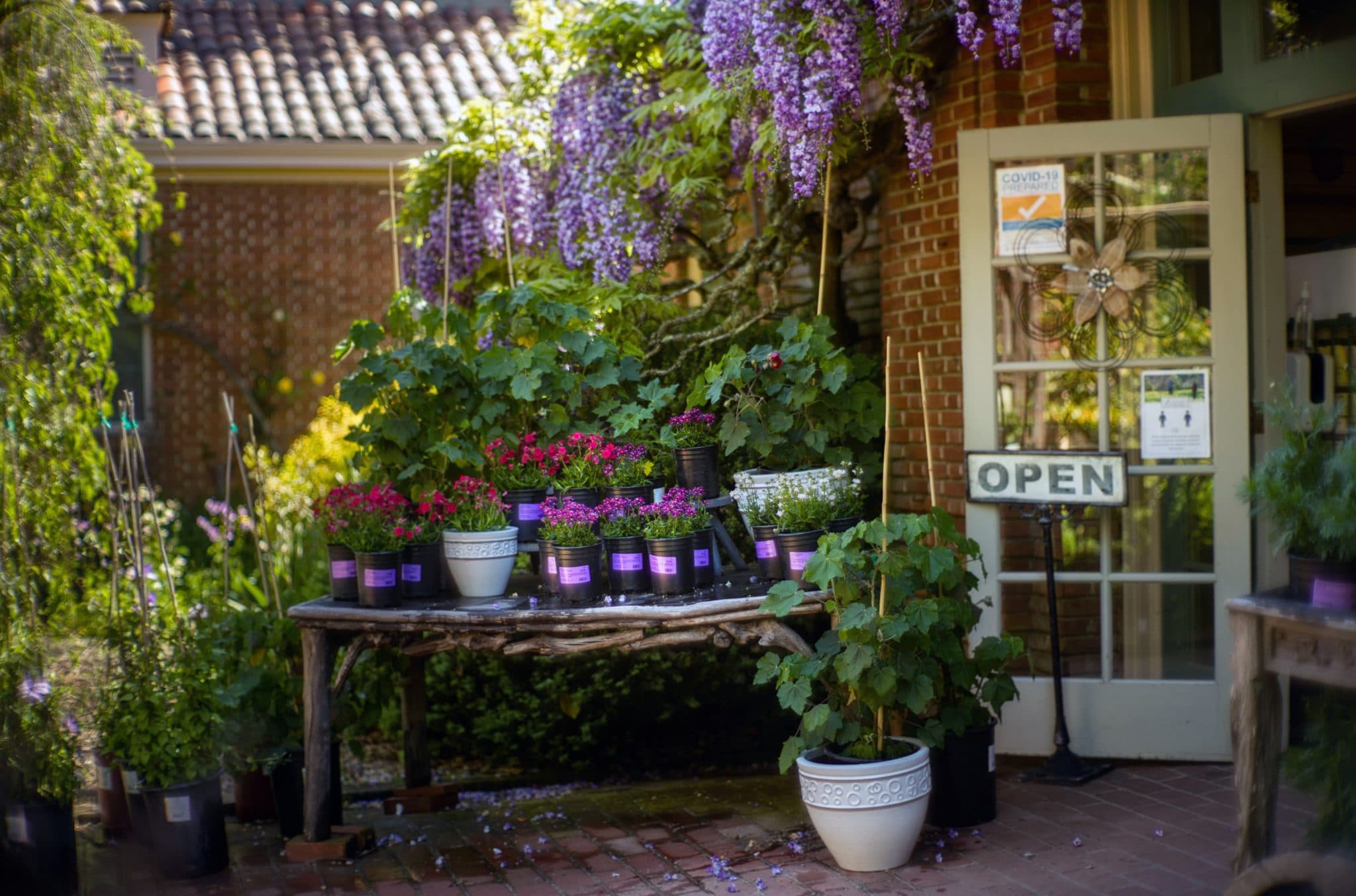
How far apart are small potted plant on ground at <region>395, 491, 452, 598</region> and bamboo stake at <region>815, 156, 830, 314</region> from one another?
1.29 metres

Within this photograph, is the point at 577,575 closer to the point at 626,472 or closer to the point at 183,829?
the point at 626,472

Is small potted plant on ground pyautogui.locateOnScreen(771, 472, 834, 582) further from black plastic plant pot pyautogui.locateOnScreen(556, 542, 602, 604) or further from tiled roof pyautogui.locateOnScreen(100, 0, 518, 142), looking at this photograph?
tiled roof pyautogui.locateOnScreen(100, 0, 518, 142)

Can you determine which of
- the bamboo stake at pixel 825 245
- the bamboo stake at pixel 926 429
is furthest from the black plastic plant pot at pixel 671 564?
the bamboo stake at pixel 825 245

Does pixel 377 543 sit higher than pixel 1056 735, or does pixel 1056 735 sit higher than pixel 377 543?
pixel 377 543

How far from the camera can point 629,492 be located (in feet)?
12.5

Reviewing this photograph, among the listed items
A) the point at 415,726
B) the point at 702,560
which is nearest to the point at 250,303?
the point at 415,726

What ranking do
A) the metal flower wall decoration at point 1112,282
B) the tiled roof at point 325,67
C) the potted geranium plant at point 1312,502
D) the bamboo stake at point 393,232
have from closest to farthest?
the potted geranium plant at point 1312,502 → the metal flower wall decoration at point 1112,282 → the bamboo stake at point 393,232 → the tiled roof at point 325,67

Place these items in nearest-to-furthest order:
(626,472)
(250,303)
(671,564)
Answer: (671,564) < (626,472) < (250,303)

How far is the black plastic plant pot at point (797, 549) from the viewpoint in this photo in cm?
353

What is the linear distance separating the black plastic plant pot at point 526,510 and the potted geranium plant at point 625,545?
32 cm

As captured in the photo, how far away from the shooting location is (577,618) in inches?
137

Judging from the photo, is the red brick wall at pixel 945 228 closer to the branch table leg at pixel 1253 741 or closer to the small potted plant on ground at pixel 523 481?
the small potted plant on ground at pixel 523 481

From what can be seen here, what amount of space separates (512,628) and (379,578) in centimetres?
46

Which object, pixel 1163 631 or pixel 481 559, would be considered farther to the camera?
pixel 1163 631
